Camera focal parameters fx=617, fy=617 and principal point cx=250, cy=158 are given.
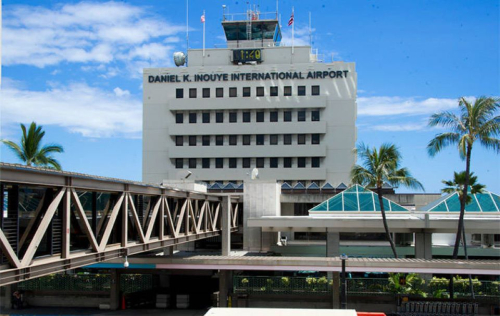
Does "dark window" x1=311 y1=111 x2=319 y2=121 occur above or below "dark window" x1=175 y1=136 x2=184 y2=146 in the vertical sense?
above

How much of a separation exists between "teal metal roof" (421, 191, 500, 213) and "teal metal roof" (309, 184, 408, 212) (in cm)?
Answer: 295

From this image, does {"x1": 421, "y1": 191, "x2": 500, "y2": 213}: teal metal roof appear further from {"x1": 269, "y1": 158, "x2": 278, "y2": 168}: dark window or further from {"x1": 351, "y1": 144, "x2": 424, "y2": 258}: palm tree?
{"x1": 269, "y1": 158, "x2": 278, "y2": 168}: dark window

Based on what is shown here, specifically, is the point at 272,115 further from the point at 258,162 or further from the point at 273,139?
the point at 258,162

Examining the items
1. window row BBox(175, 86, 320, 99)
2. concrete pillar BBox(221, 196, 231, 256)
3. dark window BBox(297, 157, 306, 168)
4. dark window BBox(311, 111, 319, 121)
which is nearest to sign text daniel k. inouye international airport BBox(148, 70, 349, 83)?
window row BBox(175, 86, 320, 99)

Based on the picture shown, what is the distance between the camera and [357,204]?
5022 cm

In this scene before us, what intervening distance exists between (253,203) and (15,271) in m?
35.4

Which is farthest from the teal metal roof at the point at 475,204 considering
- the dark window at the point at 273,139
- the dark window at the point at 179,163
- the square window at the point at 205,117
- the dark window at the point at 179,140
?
the dark window at the point at 179,140

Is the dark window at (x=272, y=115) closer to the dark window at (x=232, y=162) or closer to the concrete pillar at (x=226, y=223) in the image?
the dark window at (x=232, y=162)

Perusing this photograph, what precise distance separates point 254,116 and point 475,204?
3660 cm

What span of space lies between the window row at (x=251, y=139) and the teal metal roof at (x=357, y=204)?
93.3 ft

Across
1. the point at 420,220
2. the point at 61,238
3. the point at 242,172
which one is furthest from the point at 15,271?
the point at 242,172

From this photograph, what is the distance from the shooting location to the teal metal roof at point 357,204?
49750mm

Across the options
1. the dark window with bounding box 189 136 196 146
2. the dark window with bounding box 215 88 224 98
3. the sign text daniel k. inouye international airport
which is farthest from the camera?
the dark window with bounding box 189 136 196 146

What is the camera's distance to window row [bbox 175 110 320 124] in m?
79.2
